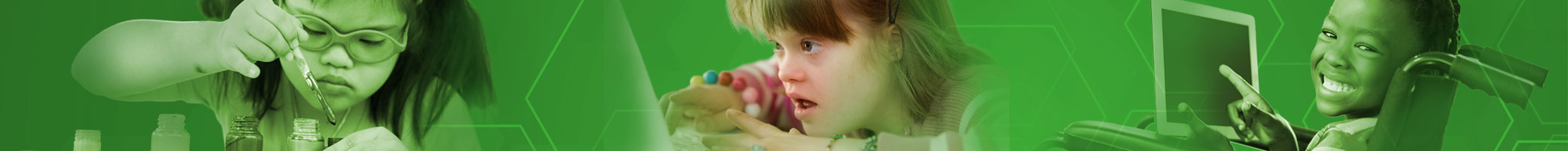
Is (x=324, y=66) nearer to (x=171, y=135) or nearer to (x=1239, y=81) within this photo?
(x=171, y=135)

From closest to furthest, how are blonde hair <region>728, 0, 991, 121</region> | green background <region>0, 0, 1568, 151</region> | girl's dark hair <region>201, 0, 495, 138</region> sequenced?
blonde hair <region>728, 0, 991, 121</region>
green background <region>0, 0, 1568, 151</region>
girl's dark hair <region>201, 0, 495, 138</region>

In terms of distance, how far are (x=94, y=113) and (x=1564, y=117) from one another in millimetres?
2196

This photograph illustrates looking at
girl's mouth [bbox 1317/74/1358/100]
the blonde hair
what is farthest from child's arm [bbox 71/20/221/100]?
girl's mouth [bbox 1317/74/1358/100]

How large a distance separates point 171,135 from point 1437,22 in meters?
1.86

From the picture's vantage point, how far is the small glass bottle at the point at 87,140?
1.90 m

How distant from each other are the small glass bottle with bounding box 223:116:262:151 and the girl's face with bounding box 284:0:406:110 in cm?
11

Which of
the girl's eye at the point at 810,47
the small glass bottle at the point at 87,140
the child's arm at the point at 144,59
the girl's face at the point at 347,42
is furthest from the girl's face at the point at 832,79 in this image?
the small glass bottle at the point at 87,140

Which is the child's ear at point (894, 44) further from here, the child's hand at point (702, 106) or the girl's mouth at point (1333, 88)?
the girl's mouth at point (1333, 88)

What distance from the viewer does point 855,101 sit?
66.1 inches

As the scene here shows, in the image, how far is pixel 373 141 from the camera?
1867 millimetres

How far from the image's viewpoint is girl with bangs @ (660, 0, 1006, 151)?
64.5 inches

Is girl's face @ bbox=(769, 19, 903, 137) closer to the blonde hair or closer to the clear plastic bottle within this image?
the blonde hair

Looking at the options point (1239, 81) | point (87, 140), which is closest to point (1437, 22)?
point (1239, 81)

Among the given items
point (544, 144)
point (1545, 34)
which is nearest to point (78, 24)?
point (544, 144)
